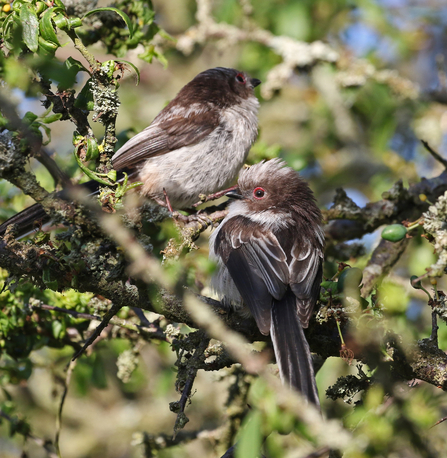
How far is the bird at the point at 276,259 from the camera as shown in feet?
9.20

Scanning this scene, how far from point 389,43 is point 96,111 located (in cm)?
665

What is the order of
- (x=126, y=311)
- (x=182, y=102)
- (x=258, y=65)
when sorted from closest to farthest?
(x=126, y=311) → (x=182, y=102) → (x=258, y=65)

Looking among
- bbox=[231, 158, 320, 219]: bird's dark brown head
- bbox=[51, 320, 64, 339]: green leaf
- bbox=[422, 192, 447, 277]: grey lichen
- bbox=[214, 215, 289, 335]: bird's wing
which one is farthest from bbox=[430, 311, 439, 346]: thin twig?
bbox=[51, 320, 64, 339]: green leaf

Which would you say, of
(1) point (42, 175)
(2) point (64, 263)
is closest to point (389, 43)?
(1) point (42, 175)

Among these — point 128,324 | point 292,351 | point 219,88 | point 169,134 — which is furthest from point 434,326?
point 219,88

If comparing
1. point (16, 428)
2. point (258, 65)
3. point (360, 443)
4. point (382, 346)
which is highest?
point (258, 65)

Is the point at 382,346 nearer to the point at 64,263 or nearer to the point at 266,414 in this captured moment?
the point at 266,414

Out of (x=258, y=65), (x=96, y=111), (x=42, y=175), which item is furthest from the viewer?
(x=258, y=65)

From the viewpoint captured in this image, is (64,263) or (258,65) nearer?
(64,263)

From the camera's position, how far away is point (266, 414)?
1.74m

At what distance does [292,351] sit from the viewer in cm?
274

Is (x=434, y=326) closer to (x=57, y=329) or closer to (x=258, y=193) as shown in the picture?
(x=258, y=193)

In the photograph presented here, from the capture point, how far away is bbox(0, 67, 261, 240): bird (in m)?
4.82

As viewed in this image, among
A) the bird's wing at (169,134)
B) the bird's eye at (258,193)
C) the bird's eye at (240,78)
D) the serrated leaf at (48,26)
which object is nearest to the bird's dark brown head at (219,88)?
the bird's eye at (240,78)
